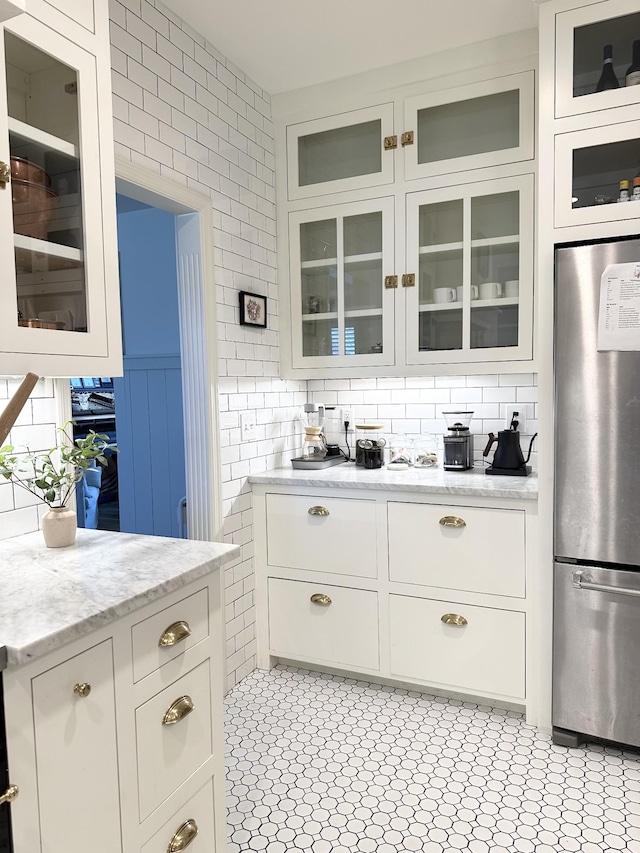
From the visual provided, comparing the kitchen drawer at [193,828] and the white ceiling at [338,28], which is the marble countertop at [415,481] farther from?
the white ceiling at [338,28]

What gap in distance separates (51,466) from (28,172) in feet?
2.55

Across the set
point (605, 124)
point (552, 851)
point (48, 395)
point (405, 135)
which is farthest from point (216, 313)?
point (552, 851)

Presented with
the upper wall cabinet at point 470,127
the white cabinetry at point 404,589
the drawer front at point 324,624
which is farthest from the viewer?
the drawer front at point 324,624

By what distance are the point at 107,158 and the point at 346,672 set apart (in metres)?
2.37

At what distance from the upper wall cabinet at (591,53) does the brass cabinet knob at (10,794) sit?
2.53 m

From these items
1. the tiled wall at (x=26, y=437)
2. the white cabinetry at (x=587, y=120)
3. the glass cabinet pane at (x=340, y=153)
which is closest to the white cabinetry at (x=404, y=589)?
the white cabinetry at (x=587, y=120)

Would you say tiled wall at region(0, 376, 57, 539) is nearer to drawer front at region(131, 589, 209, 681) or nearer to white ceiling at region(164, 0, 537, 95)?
drawer front at region(131, 589, 209, 681)

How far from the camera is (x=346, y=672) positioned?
9.35 ft

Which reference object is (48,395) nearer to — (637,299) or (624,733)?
(637,299)

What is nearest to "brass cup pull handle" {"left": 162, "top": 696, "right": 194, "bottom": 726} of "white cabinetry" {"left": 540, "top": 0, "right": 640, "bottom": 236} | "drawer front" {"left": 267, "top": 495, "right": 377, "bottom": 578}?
"drawer front" {"left": 267, "top": 495, "right": 377, "bottom": 578}

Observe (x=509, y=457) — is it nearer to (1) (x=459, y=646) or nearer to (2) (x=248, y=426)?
(1) (x=459, y=646)

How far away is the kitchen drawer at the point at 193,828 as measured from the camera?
1380 millimetres

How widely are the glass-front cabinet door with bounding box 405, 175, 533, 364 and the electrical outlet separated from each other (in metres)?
0.82

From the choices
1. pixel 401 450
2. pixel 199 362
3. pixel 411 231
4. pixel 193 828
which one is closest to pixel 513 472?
pixel 401 450
